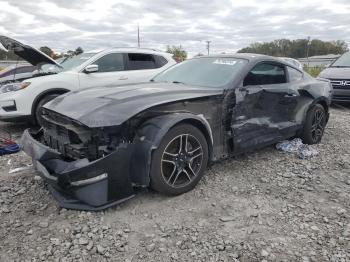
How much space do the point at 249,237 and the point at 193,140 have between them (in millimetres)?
1169

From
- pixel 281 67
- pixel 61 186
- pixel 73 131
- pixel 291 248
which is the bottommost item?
pixel 291 248

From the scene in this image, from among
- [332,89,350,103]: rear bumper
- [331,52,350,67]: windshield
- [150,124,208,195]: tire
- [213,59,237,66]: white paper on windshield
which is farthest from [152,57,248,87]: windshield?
[331,52,350,67]: windshield

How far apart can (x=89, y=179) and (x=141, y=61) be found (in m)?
5.34

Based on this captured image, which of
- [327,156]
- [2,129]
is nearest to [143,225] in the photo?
[327,156]

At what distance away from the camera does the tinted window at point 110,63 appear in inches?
293

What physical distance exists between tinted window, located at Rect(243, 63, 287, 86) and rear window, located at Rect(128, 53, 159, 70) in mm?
3622

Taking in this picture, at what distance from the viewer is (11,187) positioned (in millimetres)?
3961

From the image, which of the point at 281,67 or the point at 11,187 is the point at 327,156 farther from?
the point at 11,187

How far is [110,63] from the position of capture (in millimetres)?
7586

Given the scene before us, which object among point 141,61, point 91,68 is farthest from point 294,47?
point 91,68

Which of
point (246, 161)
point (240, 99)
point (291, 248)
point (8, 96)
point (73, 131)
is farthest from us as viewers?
point (8, 96)

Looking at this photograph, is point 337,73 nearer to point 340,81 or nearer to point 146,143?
point 340,81

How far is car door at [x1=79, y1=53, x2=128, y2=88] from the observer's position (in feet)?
23.2

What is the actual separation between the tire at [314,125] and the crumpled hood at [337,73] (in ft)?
13.3
